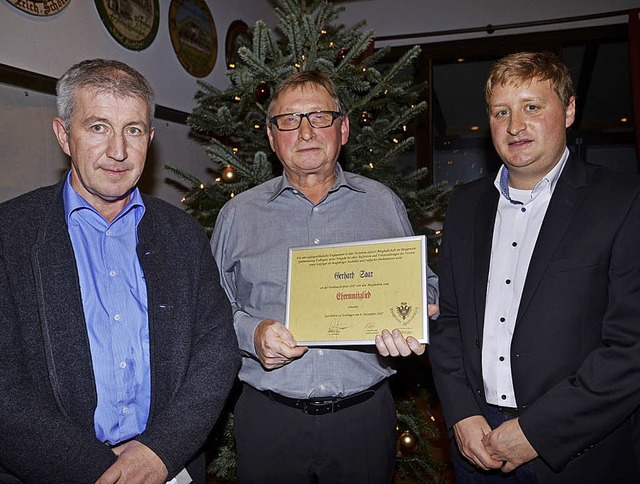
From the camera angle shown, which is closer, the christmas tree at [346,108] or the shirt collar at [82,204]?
the shirt collar at [82,204]

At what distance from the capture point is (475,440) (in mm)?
1709

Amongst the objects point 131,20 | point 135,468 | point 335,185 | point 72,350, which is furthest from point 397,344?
point 131,20

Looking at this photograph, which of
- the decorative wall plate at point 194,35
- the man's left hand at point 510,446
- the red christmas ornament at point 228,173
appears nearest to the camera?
the man's left hand at point 510,446

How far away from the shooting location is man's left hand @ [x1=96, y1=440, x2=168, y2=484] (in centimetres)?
142

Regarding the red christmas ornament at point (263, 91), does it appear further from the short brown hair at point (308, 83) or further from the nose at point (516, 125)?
the nose at point (516, 125)

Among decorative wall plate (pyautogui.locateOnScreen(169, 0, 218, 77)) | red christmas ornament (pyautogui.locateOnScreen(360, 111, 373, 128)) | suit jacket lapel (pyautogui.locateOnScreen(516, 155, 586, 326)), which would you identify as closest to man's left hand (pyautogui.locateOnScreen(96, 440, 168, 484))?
suit jacket lapel (pyautogui.locateOnScreen(516, 155, 586, 326))

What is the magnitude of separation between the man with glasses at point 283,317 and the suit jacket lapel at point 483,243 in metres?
0.17

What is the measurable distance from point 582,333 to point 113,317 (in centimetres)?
144

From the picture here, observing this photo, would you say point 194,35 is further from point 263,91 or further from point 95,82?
point 95,82

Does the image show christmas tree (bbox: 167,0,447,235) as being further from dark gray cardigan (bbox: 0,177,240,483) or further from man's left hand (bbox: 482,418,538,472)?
man's left hand (bbox: 482,418,538,472)

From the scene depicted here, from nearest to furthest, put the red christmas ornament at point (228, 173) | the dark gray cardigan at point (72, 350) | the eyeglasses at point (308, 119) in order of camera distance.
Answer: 1. the dark gray cardigan at point (72, 350)
2. the eyeglasses at point (308, 119)
3. the red christmas ornament at point (228, 173)

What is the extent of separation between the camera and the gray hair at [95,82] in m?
1.54

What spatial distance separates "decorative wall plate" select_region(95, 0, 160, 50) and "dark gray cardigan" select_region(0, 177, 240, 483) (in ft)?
7.34

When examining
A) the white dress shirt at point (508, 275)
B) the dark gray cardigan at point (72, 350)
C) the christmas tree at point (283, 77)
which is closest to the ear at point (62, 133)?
the dark gray cardigan at point (72, 350)
